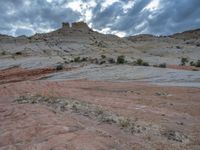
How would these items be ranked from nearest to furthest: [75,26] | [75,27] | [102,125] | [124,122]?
[102,125] → [124,122] → [75,27] → [75,26]

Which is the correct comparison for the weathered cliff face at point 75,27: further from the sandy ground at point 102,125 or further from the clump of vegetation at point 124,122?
→ the clump of vegetation at point 124,122

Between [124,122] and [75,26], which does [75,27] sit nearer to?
[75,26]

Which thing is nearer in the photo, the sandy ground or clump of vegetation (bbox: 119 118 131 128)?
the sandy ground

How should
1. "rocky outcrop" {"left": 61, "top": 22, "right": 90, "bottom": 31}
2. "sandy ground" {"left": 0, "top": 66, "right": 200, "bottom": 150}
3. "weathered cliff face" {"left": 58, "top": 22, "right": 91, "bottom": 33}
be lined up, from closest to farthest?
"sandy ground" {"left": 0, "top": 66, "right": 200, "bottom": 150}
"weathered cliff face" {"left": 58, "top": 22, "right": 91, "bottom": 33}
"rocky outcrop" {"left": 61, "top": 22, "right": 90, "bottom": 31}

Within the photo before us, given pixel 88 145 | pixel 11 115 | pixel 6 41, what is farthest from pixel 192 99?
pixel 6 41

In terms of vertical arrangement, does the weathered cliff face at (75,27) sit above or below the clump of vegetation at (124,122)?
above

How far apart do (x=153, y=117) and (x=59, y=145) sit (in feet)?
14.4

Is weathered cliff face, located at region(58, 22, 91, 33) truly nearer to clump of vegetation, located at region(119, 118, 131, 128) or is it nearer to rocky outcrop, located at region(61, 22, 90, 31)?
rocky outcrop, located at region(61, 22, 90, 31)

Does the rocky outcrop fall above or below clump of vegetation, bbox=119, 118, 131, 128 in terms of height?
above

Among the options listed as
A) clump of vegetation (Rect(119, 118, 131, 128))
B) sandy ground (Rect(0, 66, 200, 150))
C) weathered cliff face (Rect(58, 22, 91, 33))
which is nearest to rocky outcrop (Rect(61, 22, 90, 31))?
weathered cliff face (Rect(58, 22, 91, 33))

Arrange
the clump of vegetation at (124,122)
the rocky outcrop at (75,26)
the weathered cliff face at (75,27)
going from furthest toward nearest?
the rocky outcrop at (75,26), the weathered cliff face at (75,27), the clump of vegetation at (124,122)

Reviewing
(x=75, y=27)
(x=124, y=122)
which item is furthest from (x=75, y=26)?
(x=124, y=122)

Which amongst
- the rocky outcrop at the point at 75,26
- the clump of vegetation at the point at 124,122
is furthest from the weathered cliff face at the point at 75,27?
the clump of vegetation at the point at 124,122

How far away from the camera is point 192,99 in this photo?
52.5ft
